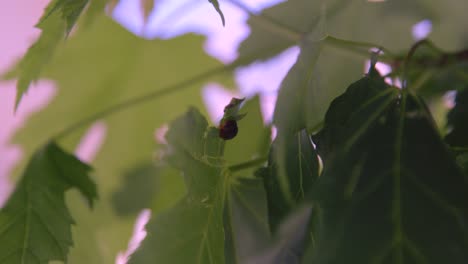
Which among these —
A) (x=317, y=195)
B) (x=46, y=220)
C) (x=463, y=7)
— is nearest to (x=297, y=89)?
(x=317, y=195)

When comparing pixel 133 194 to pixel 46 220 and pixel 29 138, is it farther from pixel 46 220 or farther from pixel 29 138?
pixel 46 220

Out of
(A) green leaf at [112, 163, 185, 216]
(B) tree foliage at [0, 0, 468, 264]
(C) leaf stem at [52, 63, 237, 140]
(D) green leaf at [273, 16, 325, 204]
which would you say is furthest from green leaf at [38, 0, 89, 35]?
(A) green leaf at [112, 163, 185, 216]

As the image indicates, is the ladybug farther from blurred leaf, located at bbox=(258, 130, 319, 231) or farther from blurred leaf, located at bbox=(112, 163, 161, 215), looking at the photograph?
blurred leaf, located at bbox=(112, 163, 161, 215)

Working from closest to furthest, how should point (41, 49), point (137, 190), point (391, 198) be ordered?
point (391, 198) → point (41, 49) → point (137, 190)

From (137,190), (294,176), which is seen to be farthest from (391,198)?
(137,190)


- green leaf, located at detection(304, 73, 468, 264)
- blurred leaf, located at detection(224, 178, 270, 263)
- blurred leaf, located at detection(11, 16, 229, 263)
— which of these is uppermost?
green leaf, located at detection(304, 73, 468, 264)

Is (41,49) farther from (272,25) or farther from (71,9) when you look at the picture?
(272,25)

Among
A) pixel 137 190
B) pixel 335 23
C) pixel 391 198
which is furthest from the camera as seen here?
pixel 137 190
